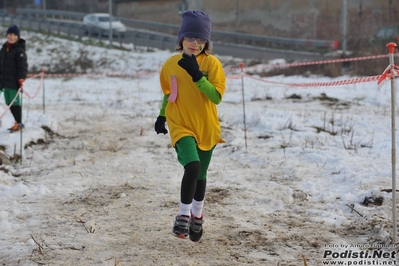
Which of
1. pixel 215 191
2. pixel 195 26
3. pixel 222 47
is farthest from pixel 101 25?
pixel 195 26

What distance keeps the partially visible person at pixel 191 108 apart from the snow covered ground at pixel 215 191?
1.27 feet

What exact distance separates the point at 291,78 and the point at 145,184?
1246 cm

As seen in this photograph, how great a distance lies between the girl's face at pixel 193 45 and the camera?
416 centimetres

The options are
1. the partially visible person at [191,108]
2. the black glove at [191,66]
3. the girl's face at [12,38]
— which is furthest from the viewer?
the girl's face at [12,38]

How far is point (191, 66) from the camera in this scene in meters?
3.97

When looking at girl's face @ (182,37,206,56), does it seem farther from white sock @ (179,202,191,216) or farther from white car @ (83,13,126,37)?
white car @ (83,13,126,37)

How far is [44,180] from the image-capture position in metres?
6.44

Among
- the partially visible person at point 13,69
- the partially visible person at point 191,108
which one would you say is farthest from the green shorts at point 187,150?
the partially visible person at point 13,69

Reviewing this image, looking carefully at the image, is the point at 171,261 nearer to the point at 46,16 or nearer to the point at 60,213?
the point at 60,213

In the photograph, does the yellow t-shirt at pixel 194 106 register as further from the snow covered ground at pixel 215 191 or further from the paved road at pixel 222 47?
the paved road at pixel 222 47

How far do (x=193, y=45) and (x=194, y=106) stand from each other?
17.7 inches

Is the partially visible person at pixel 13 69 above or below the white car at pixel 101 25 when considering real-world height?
below

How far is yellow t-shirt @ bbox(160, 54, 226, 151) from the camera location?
414 cm

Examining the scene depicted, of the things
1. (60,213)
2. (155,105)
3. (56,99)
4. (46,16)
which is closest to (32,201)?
(60,213)
